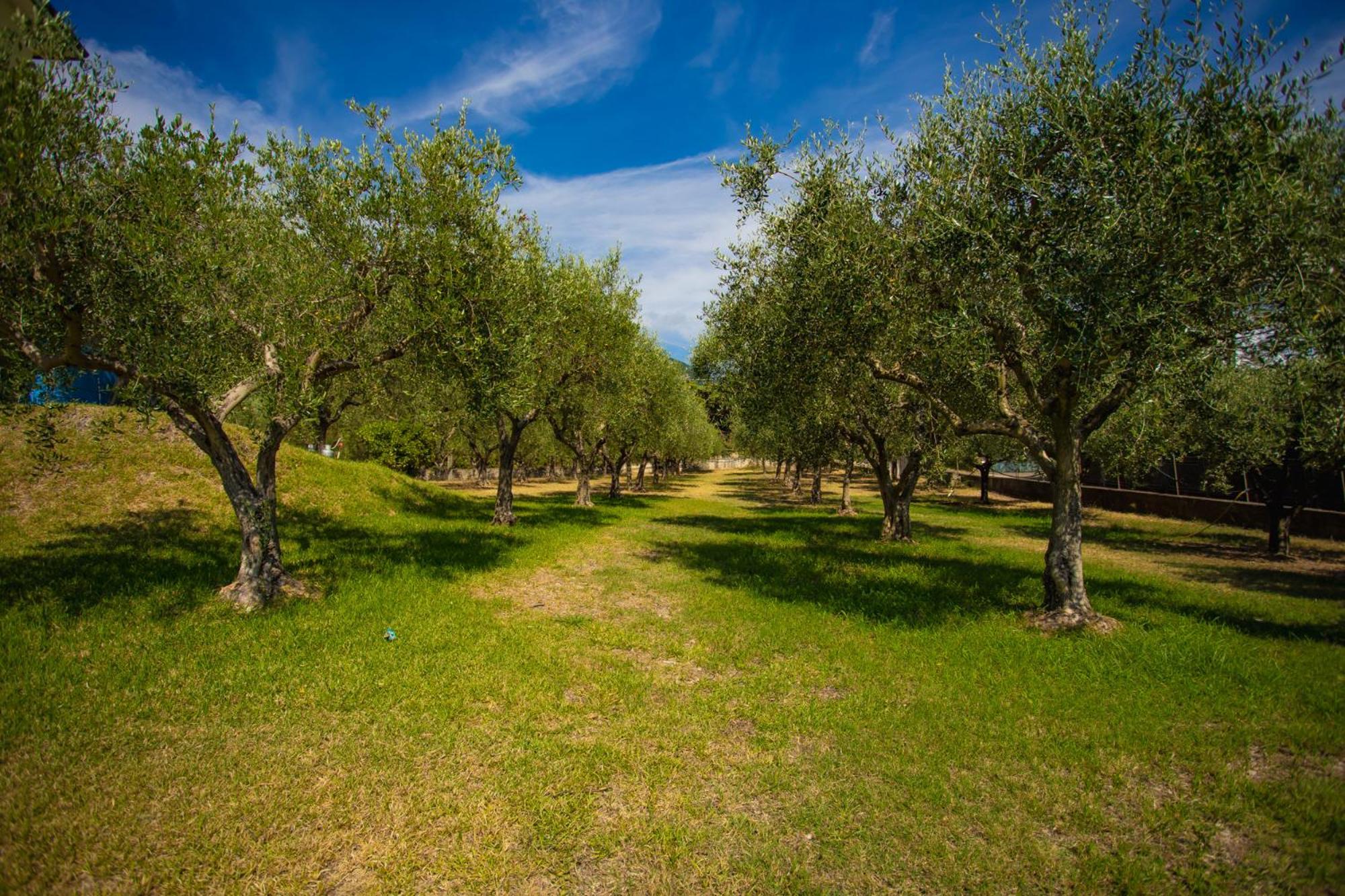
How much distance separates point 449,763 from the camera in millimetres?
6711

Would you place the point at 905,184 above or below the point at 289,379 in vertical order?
above

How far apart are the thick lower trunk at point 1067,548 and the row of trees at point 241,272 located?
39.6 feet

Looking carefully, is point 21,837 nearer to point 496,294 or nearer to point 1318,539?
point 496,294

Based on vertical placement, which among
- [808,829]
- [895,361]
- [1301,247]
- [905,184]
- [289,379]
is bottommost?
[808,829]

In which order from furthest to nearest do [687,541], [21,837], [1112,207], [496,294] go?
[687,541], [496,294], [1112,207], [21,837]

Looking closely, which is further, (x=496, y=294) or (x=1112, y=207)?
(x=496, y=294)

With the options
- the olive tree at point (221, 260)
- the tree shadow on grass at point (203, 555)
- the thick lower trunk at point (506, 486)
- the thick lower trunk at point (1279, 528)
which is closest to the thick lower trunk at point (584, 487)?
the thick lower trunk at point (506, 486)

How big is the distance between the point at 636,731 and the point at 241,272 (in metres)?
10.7

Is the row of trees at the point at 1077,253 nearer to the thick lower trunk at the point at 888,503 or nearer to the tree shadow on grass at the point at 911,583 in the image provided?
the tree shadow on grass at the point at 911,583

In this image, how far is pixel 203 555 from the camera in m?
14.4

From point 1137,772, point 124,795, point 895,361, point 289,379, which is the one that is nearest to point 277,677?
point 124,795

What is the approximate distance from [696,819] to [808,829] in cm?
113

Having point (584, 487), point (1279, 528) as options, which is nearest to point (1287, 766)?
point (1279, 528)

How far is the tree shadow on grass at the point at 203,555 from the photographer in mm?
11141
